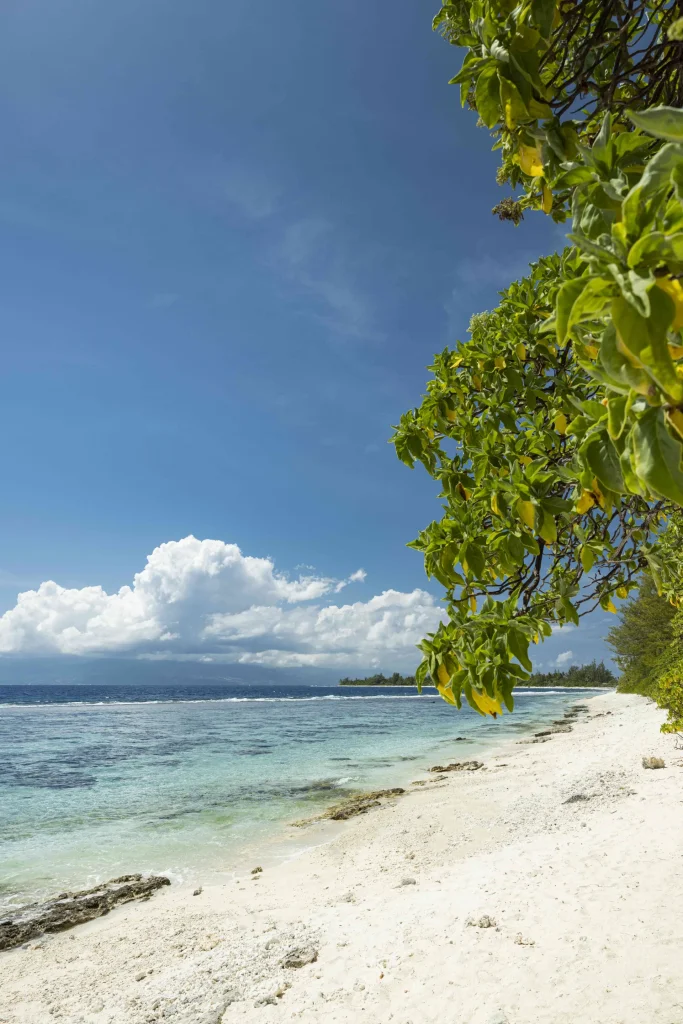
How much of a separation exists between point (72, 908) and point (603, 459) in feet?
30.1

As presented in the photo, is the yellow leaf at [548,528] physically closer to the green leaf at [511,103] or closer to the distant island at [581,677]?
the green leaf at [511,103]

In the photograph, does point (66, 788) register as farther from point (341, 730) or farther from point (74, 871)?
point (341, 730)

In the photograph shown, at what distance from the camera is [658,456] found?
0.79 meters

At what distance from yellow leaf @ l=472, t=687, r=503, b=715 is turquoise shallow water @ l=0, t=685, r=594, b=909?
8749mm

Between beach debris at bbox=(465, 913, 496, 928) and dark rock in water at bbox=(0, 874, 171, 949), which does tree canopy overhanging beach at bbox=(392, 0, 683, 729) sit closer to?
beach debris at bbox=(465, 913, 496, 928)

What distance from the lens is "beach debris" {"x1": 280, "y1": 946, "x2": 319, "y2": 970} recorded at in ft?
15.0

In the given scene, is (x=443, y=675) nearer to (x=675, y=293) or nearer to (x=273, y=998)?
(x=675, y=293)

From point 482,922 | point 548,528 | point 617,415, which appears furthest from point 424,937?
point 617,415

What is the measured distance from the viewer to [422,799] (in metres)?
12.0

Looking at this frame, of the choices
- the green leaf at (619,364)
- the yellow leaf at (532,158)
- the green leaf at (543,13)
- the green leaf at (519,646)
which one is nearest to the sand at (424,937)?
the green leaf at (519,646)

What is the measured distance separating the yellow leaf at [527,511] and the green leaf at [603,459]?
0.68 m

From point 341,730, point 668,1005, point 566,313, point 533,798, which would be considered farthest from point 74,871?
point 341,730

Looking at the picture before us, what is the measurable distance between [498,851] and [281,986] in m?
3.63

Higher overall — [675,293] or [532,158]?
[532,158]
